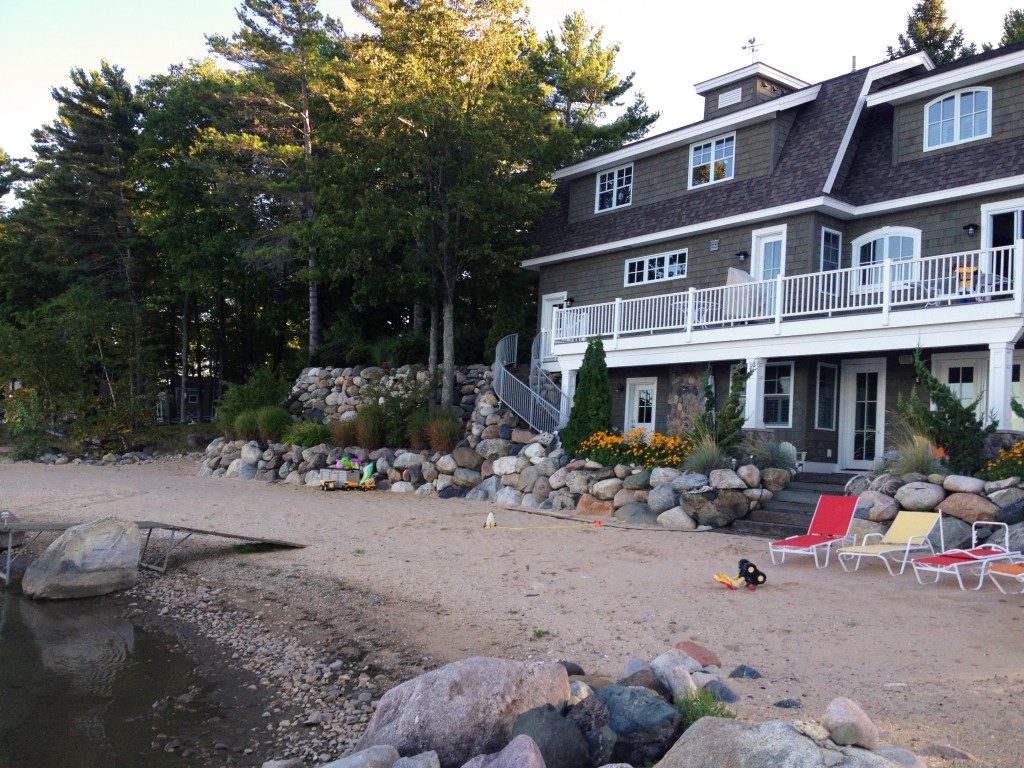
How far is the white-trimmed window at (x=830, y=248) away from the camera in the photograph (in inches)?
700

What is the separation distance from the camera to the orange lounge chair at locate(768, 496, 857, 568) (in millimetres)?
10523

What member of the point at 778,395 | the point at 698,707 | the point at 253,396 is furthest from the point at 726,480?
the point at 253,396

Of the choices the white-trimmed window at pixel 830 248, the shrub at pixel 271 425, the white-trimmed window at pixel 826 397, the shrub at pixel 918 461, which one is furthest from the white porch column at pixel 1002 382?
the shrub at pixel 271 425

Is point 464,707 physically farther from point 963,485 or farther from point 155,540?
point 155,540

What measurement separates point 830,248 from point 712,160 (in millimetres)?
3980

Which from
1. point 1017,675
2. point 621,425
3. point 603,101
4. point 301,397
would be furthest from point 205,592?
point 603,101

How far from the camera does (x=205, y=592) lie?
11641 mm

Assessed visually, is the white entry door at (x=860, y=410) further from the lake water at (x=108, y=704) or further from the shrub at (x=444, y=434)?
the lake water at (x=108, y=704)

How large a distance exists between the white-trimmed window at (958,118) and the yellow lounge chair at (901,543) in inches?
375

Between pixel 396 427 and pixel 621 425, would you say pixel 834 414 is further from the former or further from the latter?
pixel 396 427

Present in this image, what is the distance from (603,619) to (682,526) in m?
5.54

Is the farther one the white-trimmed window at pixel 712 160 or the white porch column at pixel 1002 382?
the white-trimmed window at pixel 712 160

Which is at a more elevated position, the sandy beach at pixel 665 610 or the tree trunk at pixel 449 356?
the tree trunk at pixel 449 356

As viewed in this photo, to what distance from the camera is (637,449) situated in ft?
52.1
